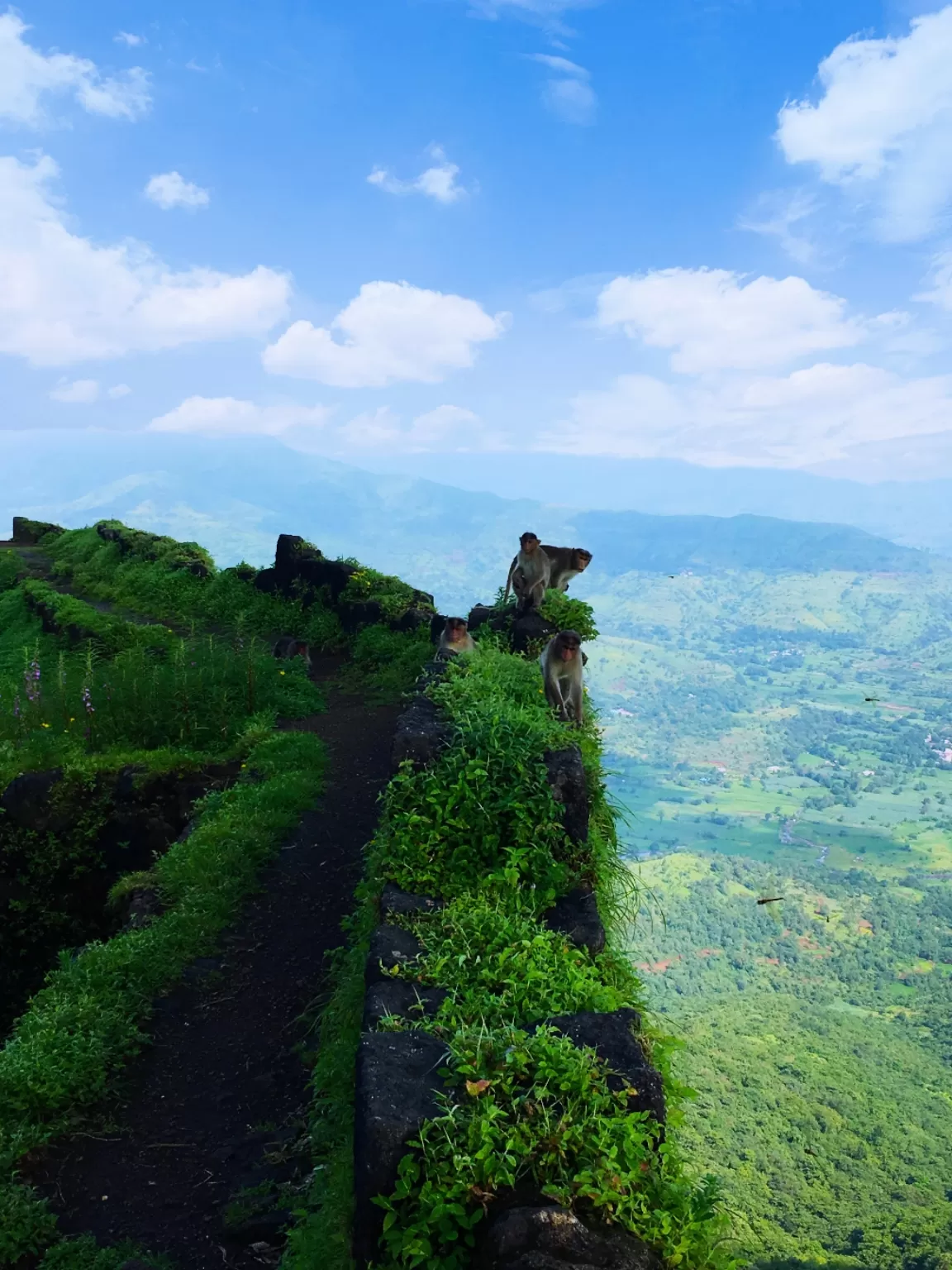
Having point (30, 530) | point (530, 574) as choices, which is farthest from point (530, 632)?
point (30, 530)

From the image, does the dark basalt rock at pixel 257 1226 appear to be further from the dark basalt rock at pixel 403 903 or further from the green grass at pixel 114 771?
the dark basalt rock at pixel 403 903

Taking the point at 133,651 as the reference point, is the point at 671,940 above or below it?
below

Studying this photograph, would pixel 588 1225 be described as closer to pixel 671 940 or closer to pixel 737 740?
pixel 671 940

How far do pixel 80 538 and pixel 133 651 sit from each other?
1502cm

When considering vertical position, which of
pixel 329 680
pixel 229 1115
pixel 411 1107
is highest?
pixel 329 680

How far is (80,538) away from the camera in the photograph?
2669cm

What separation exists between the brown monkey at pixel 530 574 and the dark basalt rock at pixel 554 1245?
29.4 ft

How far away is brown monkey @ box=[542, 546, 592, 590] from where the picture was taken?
12.4 meters

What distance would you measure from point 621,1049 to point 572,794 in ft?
8.34

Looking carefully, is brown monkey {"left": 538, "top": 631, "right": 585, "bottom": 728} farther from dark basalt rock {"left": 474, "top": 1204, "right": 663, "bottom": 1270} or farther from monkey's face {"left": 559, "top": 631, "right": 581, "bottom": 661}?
dark basalt rock {"left": 474, "top": 1204, "right": 663, "bottom": 1270}

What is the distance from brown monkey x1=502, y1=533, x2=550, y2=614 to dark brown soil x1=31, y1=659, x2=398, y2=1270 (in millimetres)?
4714

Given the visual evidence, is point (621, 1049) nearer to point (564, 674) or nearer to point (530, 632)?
point (564, 674)

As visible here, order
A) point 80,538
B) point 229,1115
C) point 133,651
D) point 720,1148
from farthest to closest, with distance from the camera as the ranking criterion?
point 720,1148 < point 80,538 < point 133,651 < point 229,1115

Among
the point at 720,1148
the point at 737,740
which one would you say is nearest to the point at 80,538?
the point at 720,1148
